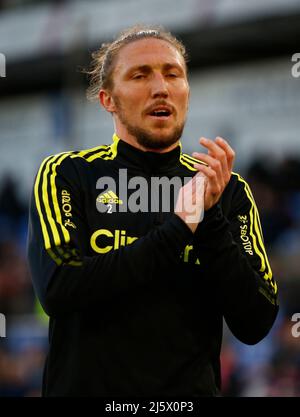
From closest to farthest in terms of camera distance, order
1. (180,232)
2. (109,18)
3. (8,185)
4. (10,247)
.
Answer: (180,232)
(10,247)
(8,185)
(109,18)

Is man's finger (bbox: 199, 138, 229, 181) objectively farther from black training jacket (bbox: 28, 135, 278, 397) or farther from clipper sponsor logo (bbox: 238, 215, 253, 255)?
clipper sponsor logo (bbox: 238, 215, 253, 255)

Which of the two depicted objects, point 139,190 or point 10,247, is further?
point 10,247

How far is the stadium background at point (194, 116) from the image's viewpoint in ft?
27.2

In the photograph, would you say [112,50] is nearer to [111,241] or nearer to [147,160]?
[147,160]

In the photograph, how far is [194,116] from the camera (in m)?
14.8

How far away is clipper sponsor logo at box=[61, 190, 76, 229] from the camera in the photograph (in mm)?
3204

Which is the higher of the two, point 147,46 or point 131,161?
point 147,46

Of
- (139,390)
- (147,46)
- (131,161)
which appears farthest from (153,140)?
(139,390)

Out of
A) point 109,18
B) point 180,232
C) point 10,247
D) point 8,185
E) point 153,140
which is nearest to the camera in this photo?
point 180,232

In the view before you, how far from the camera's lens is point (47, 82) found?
17.3 m

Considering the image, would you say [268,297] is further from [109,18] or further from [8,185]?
[109,18]

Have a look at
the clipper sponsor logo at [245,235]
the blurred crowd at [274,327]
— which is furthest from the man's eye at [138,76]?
the blurred crowd at [274,327]
